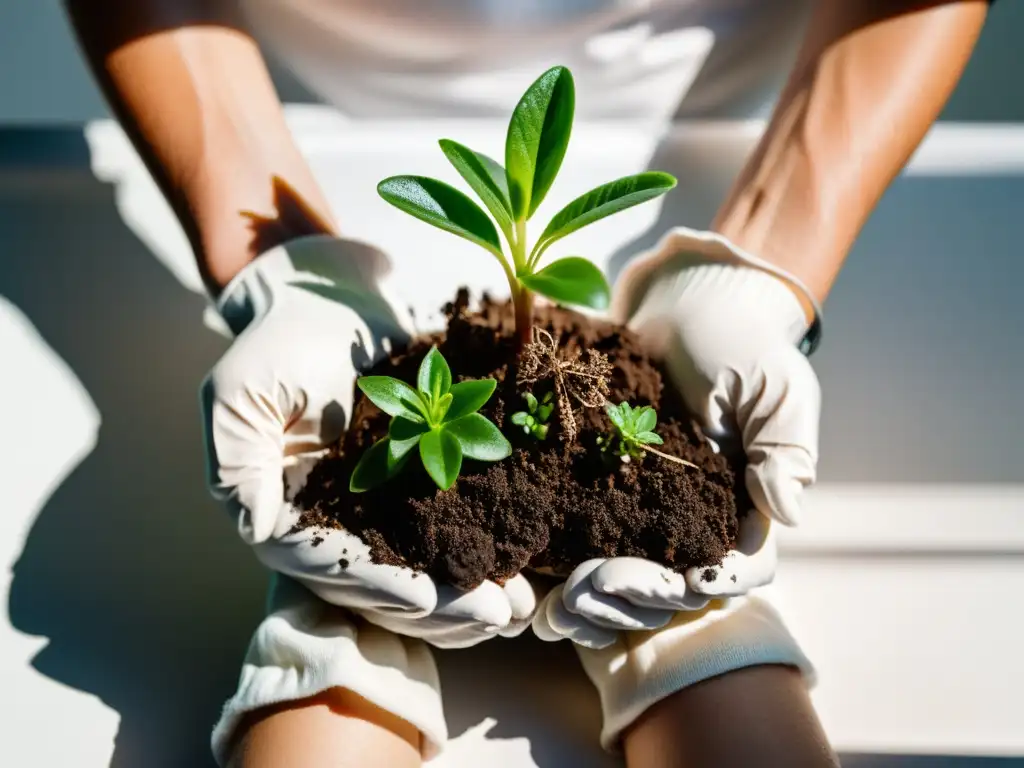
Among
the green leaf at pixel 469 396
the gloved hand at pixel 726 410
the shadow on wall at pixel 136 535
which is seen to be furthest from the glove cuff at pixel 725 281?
the shadow on wall at pixel 136 535

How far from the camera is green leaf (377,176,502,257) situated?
0.65 m

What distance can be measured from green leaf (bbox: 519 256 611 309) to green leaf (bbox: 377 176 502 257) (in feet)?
0.17

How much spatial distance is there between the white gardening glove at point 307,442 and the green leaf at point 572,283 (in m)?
0.24

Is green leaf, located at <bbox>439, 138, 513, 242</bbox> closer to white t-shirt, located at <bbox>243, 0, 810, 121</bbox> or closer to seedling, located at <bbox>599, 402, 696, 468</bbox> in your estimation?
seedling, located at <bbox>599, 402, 696, 468</bbox>

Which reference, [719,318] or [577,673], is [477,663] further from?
[719,318]

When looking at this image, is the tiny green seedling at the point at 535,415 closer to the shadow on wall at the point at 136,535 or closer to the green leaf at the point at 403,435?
the green leaf at the point at 403,435

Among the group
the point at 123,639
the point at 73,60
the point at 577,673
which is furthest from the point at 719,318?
the point at 73,60

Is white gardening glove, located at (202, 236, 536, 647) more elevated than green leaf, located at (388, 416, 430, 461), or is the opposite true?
green leaf, located at (388, 416, 430, 461)

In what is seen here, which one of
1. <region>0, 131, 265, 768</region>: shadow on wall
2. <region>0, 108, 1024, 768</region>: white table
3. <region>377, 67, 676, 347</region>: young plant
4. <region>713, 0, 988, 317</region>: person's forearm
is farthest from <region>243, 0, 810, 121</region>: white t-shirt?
<region>377, 67, 676, 347</region>: young plant

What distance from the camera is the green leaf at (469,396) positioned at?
25.8 inches

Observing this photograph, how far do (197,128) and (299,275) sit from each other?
0.84ft

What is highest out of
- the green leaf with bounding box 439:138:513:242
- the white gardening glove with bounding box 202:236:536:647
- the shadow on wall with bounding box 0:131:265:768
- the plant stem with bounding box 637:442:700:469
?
the green leaf with bounding box 439:138:513:242

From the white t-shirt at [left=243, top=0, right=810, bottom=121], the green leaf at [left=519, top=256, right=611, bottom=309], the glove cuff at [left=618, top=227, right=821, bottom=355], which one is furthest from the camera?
the white t-shirt at [left=243, top=0, right=810, bottom=121]

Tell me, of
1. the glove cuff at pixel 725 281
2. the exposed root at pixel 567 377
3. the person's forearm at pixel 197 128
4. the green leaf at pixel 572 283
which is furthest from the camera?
the person's forearm at pixel 197 128
